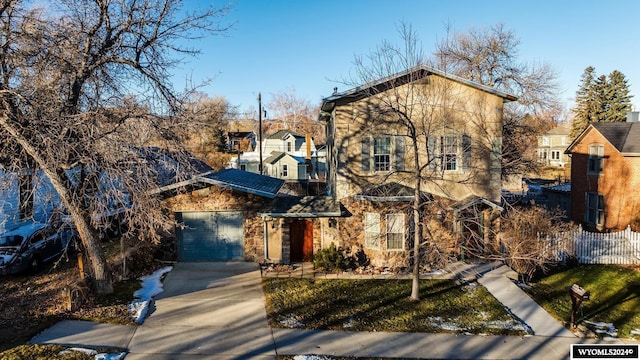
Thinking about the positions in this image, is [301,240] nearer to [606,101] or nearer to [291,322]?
[291,322]

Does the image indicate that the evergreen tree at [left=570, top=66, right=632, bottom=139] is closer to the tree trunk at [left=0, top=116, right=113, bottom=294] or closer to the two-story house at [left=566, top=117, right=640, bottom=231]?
the two-story house at [left=566, top=117, right=640, bottom=231]

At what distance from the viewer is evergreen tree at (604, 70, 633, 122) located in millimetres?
43500

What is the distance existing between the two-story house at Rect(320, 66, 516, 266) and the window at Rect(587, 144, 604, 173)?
33.1 feet

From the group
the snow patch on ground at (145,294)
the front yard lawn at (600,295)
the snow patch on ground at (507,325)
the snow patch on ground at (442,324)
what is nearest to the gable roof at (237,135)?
the snow patch on ground at (145,294)

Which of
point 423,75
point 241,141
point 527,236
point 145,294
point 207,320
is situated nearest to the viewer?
point 207,320

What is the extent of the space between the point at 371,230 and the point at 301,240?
9.00 feet

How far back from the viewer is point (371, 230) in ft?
49.9

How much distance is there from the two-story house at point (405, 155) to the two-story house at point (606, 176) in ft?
30.6

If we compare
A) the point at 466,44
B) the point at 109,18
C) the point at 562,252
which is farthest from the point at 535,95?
the point at 109,18

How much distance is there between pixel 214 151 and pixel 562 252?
1498 inches

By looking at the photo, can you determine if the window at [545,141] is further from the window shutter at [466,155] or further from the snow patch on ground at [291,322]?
the snow patch on ground at [291,322]

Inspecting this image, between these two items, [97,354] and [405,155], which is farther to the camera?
[405,155]

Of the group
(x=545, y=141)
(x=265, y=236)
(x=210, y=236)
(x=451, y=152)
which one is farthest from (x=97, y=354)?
(x=545, y=141)

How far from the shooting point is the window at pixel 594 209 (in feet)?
70.7
